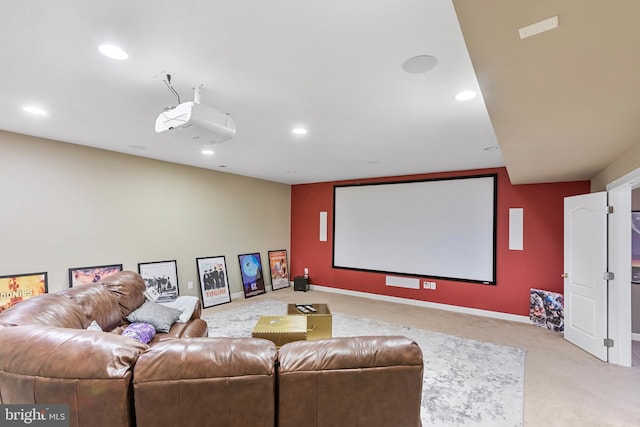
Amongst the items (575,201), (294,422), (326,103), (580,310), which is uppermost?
(326,103)

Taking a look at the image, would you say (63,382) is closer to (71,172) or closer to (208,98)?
(208,98)

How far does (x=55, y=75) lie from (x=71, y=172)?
95.0 inches

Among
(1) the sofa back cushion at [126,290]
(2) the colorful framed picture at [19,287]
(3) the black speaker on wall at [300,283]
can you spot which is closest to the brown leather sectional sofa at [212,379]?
(1) the sofa back cushion at [126,290]

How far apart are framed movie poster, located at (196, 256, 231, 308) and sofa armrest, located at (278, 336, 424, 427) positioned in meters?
4.59

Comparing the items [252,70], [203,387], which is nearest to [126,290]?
[203,387]

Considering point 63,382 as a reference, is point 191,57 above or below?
above

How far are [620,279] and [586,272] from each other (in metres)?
0.41

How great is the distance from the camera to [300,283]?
6.92 metres

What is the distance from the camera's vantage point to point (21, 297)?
355cm

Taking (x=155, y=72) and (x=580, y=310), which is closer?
(x=155, y=72)

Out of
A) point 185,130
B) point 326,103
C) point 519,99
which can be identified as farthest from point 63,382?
point 519,99

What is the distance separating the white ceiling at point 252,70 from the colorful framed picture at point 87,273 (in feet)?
5.87

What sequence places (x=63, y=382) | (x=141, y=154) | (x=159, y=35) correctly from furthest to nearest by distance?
1. (x=141, y=154)
2. (x=159, y=35)
3. (x=63, y=382)

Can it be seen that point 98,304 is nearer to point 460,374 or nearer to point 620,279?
point 460,374
